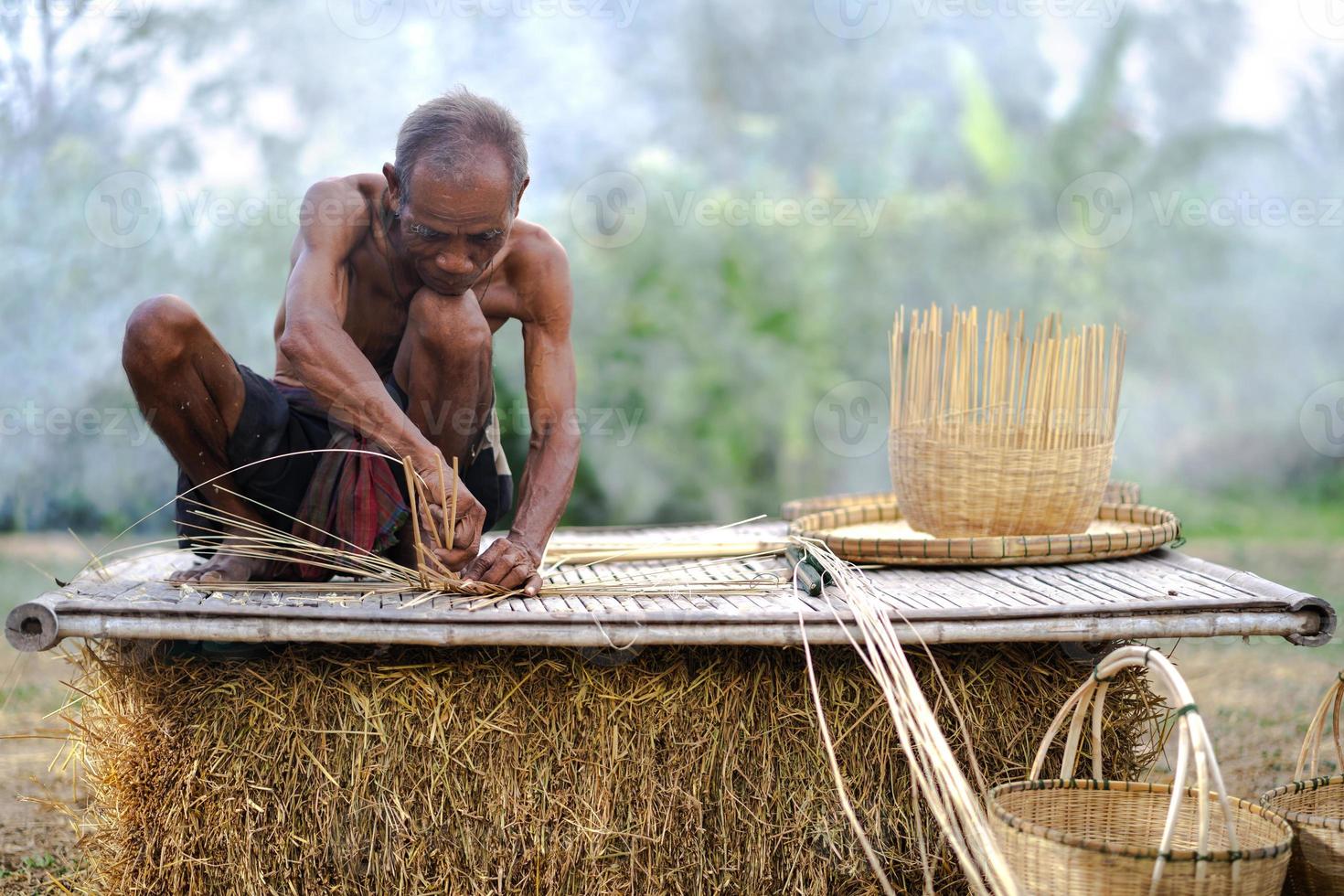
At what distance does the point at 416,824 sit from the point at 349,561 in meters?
0.63

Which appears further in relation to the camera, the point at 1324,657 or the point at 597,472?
the point at 597,472

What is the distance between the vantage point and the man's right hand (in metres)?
2.22

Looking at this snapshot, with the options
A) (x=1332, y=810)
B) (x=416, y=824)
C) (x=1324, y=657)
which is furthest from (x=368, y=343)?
(x=1324, y=657)

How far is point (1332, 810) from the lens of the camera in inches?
78.6

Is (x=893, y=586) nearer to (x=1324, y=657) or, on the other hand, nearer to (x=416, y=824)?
(x=416, y=824)

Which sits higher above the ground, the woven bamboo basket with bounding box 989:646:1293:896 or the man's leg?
the man's leg

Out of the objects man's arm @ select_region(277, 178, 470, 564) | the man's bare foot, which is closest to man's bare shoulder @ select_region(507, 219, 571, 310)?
man's arm @ select_region(277, 178, 470, 564)

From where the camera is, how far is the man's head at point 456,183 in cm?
220
